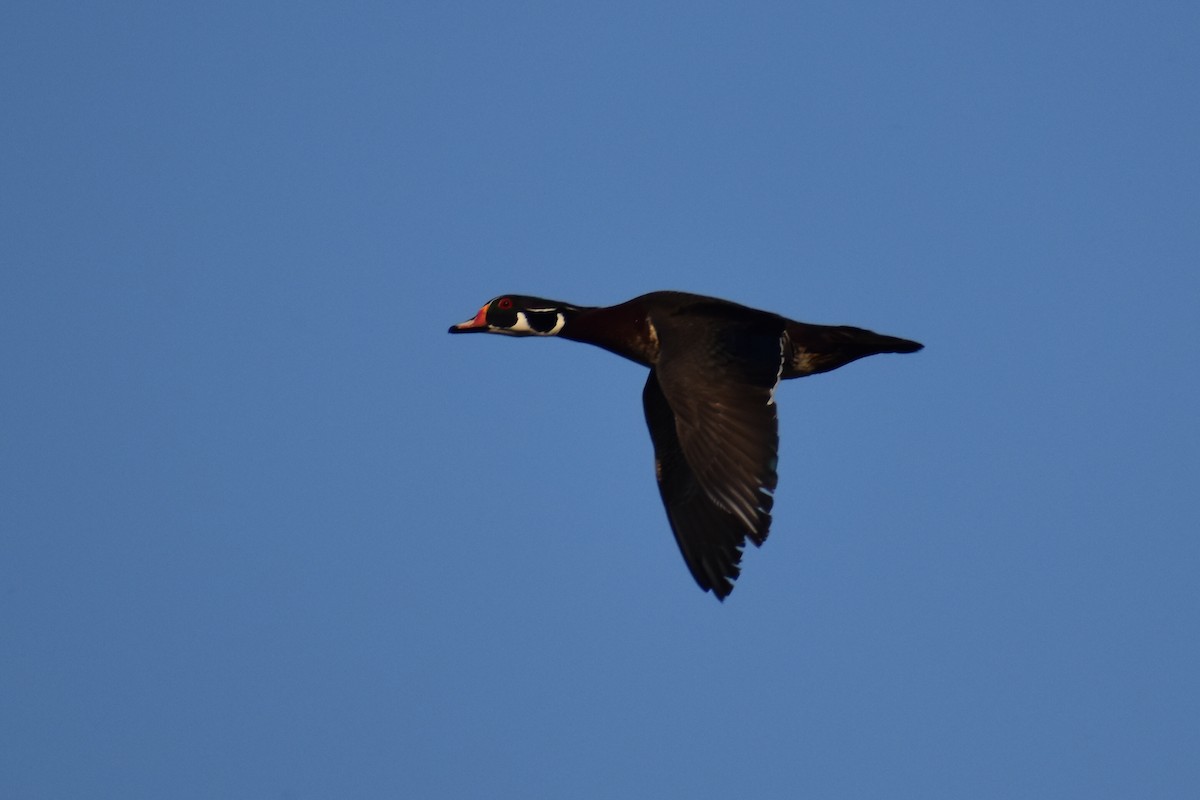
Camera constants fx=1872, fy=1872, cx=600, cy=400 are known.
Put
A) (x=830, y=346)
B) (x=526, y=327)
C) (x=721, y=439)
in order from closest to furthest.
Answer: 1. (x=721, y=439)
2. (x=830, y=346)
3. (x=526, y=327)

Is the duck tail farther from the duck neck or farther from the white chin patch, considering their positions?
the white chin patch

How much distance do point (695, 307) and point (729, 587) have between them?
2.30m

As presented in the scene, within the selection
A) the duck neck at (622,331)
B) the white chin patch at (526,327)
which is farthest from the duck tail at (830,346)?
the white chin patch at (526,327)

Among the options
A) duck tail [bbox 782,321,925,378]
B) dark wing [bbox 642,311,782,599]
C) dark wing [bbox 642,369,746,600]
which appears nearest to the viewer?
dark wing [bbox 642,311,782,599]

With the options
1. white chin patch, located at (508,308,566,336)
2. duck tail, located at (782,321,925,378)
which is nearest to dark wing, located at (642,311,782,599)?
duck tail, located at (782,321,925,378)

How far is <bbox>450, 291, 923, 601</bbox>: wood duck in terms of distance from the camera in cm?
1415

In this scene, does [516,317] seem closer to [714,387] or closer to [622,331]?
[622,331]

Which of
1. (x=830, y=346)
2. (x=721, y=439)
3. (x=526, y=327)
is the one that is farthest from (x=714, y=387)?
(x=526, y=327)

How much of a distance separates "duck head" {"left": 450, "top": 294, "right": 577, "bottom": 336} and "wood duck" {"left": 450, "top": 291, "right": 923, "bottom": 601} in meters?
0.08

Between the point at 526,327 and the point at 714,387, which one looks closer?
the point at 714,387

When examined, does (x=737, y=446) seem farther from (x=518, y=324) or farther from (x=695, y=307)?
(x=518, y=324)

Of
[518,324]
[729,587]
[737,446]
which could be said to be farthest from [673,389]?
[518,324]

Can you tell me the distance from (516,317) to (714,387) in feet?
10.7

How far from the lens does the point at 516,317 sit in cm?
1722
